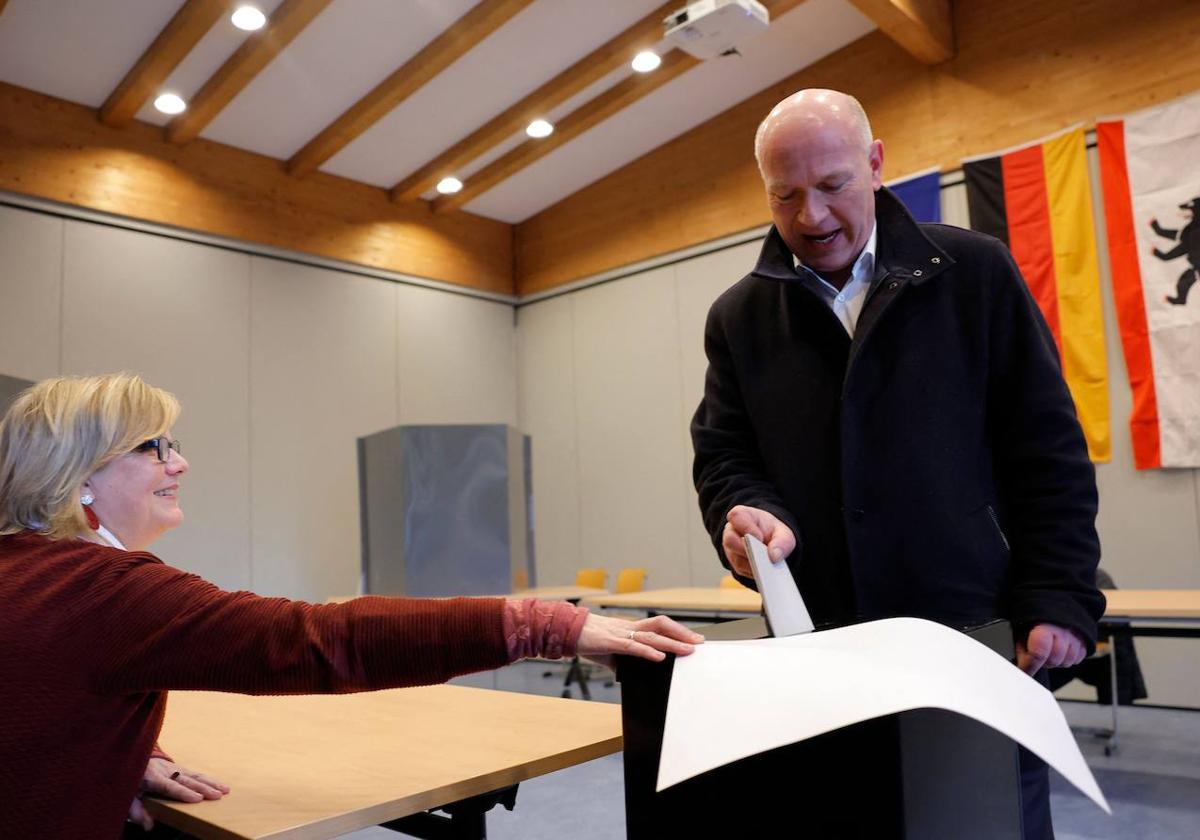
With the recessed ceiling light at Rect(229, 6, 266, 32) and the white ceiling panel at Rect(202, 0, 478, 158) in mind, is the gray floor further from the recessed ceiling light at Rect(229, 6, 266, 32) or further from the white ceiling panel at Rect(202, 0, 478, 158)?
the white ceiling panel at Rect(202, 0, 478, 158)

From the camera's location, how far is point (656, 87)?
6754mm

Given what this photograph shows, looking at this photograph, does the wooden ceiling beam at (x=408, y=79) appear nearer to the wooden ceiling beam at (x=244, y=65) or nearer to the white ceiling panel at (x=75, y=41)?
the wooden ceiling beam at (x=244, y=65)

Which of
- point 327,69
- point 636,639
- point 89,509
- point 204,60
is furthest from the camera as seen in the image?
point 327,69

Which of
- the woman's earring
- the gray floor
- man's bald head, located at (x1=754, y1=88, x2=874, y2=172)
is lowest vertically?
the gray floor

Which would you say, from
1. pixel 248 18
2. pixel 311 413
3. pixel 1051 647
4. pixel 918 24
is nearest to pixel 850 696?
pixel 1051 647

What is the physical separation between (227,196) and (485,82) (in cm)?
220

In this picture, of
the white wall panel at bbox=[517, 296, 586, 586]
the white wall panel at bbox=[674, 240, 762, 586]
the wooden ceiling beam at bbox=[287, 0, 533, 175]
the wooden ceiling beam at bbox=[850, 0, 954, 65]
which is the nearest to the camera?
the wooden ceiling beam at bbox=[850, 0, 954, 65]

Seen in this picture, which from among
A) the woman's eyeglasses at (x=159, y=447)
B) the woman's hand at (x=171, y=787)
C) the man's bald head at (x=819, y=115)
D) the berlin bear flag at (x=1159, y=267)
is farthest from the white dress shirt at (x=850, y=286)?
the berlin bear flag at (x=1159, y=267)

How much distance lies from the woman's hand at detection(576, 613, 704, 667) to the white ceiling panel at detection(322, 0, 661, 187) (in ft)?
18.6

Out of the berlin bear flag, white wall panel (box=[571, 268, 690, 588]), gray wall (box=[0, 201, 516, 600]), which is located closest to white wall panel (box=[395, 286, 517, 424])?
gray wall (box=[0, 201, 516, 600])

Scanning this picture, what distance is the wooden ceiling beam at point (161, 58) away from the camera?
17.5 feet

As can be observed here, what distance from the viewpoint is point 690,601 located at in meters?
5.00

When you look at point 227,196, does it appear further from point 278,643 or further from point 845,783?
point 845,783

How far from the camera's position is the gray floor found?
3139 millimetres
